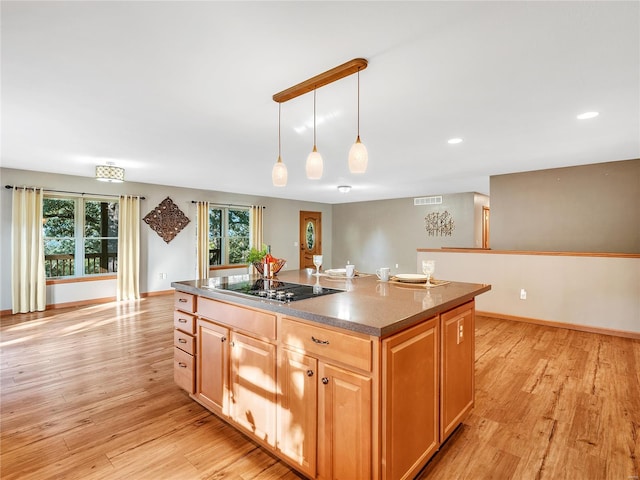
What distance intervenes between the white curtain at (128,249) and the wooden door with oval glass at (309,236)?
14.8 feet

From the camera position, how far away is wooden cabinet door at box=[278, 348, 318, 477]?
5.32 ft

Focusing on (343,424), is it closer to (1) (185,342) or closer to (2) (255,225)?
(1) (185,342)

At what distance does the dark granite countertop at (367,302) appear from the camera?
4.77ft

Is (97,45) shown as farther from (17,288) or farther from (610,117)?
(17,288)

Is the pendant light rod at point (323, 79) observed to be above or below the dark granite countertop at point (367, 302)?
above

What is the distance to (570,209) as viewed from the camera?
4.80 m

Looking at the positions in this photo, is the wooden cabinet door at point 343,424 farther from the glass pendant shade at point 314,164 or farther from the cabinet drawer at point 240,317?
the glass pendant shade at point 314,164

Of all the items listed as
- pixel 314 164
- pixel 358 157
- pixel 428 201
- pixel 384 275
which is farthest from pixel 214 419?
pixel 428 201

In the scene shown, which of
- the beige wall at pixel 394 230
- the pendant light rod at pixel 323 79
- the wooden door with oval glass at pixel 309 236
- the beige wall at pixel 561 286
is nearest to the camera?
the pendant light rod at pixel 323 79

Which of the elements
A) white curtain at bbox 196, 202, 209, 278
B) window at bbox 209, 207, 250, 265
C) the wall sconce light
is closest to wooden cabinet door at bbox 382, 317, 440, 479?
the wall sconce light

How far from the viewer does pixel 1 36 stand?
1711 millimetres

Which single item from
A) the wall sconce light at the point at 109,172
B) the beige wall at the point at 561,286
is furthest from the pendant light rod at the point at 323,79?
the beige wall at the point at 561,286

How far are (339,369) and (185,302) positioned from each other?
1.47 m

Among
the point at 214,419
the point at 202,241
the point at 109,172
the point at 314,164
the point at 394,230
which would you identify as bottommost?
the point at 214,419
